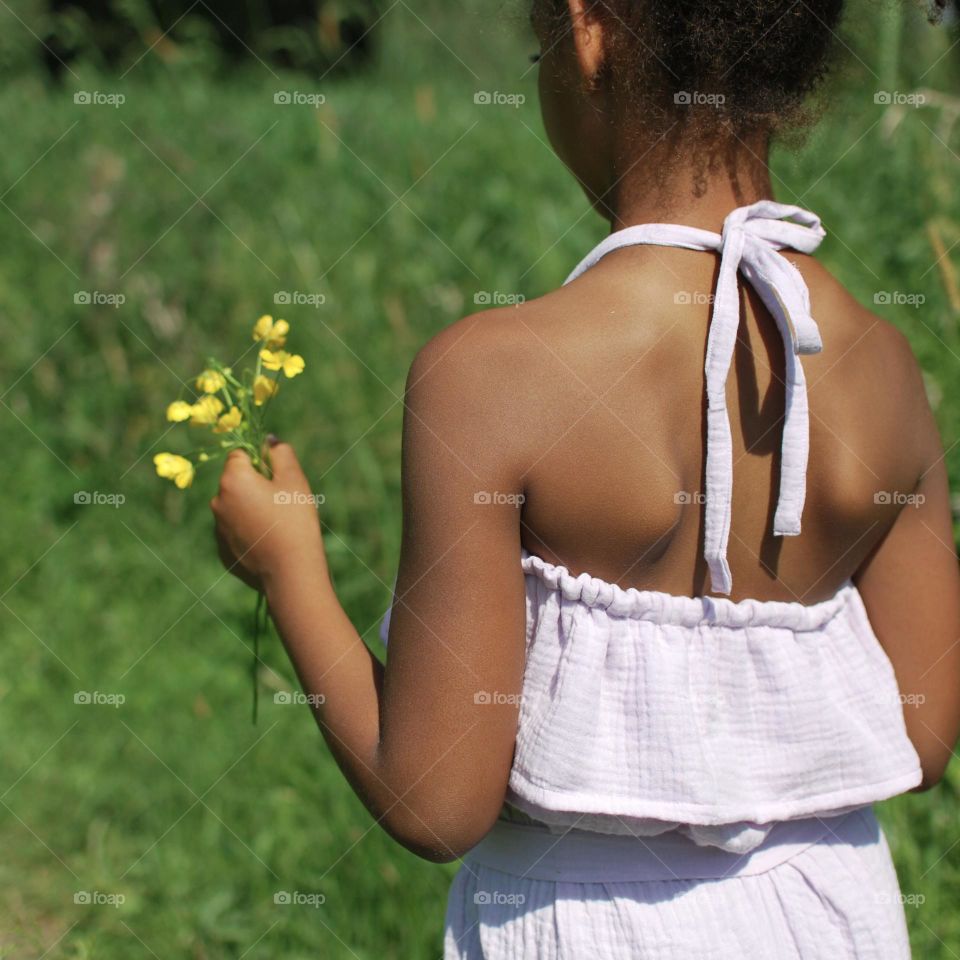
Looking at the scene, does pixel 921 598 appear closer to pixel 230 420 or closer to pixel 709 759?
pixel 709 759

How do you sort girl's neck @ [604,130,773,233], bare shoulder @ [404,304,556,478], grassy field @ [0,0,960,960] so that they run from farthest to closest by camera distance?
grassy field @ [0,0,960,960], girl's neck @ [604,130,773,233], bare shoulder @ [404,304,556,478]

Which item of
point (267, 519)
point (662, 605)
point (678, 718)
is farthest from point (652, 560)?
point (267, 519)

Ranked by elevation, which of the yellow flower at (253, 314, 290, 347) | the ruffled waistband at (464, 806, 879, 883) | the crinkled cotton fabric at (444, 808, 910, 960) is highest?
the yellow flower at (253, 314, 290, 347)

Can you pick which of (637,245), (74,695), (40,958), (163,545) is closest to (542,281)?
(163,545)

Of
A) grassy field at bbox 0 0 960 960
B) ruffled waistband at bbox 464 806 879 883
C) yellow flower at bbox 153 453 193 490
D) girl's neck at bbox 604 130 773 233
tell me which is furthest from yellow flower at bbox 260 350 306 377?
grassy field at bbox 0 0 960 960

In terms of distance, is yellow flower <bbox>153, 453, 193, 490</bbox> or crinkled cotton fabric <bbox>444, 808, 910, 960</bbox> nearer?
crinkled cotton fabric <bbox>444, 808, 910, 960</bbox>

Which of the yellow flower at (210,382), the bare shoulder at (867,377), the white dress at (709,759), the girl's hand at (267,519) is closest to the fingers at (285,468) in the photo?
the girl's hand at (267,519)

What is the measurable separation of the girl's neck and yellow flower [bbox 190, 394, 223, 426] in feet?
1.73

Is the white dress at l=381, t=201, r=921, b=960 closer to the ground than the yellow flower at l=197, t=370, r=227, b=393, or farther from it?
closer to the ground

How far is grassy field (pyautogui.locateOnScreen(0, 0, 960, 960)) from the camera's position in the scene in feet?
8.36

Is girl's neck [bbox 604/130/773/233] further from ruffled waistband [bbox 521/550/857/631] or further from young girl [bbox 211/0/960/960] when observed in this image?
ruffled waistband [bbox 521/550/857/631]

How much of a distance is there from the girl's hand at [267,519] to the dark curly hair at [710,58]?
56 cm

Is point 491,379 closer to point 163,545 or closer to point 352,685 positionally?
point 352,685

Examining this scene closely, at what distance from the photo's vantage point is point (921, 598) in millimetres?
1366
